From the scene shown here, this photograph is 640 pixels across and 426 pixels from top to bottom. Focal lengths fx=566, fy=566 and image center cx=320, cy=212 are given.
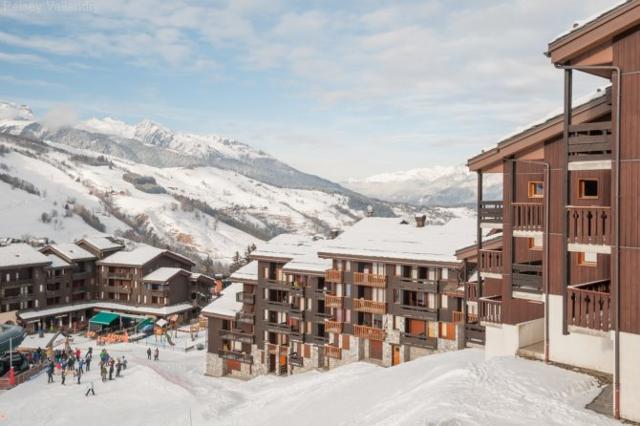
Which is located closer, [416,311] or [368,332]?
[416,311]

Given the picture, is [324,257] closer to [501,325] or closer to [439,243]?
[439,243]

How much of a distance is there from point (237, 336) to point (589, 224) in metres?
41.9

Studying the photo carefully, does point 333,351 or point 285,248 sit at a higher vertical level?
point 285,248

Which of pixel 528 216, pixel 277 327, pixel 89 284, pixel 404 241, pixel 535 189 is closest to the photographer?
pixel 528 216

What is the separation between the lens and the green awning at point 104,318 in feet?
259

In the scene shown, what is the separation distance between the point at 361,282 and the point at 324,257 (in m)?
3.94

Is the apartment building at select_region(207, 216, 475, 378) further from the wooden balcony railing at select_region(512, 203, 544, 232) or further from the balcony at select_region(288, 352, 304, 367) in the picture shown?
the wooden balcony railing at select_region(512, 203, 544, 232)

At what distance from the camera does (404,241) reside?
45.8m

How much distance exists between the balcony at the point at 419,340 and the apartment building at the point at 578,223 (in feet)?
47.2

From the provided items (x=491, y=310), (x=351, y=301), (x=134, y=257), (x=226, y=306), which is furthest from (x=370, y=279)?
(x=134, y=257)

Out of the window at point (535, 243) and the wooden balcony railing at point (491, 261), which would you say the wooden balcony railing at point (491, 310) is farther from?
the window at point (535, 243)

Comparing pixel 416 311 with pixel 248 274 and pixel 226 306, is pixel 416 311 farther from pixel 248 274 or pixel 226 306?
pixel 226 306

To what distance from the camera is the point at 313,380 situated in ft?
128

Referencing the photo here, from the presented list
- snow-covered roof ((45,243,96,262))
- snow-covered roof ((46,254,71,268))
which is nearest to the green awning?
snow-covered roof ((46,254,71,268))
